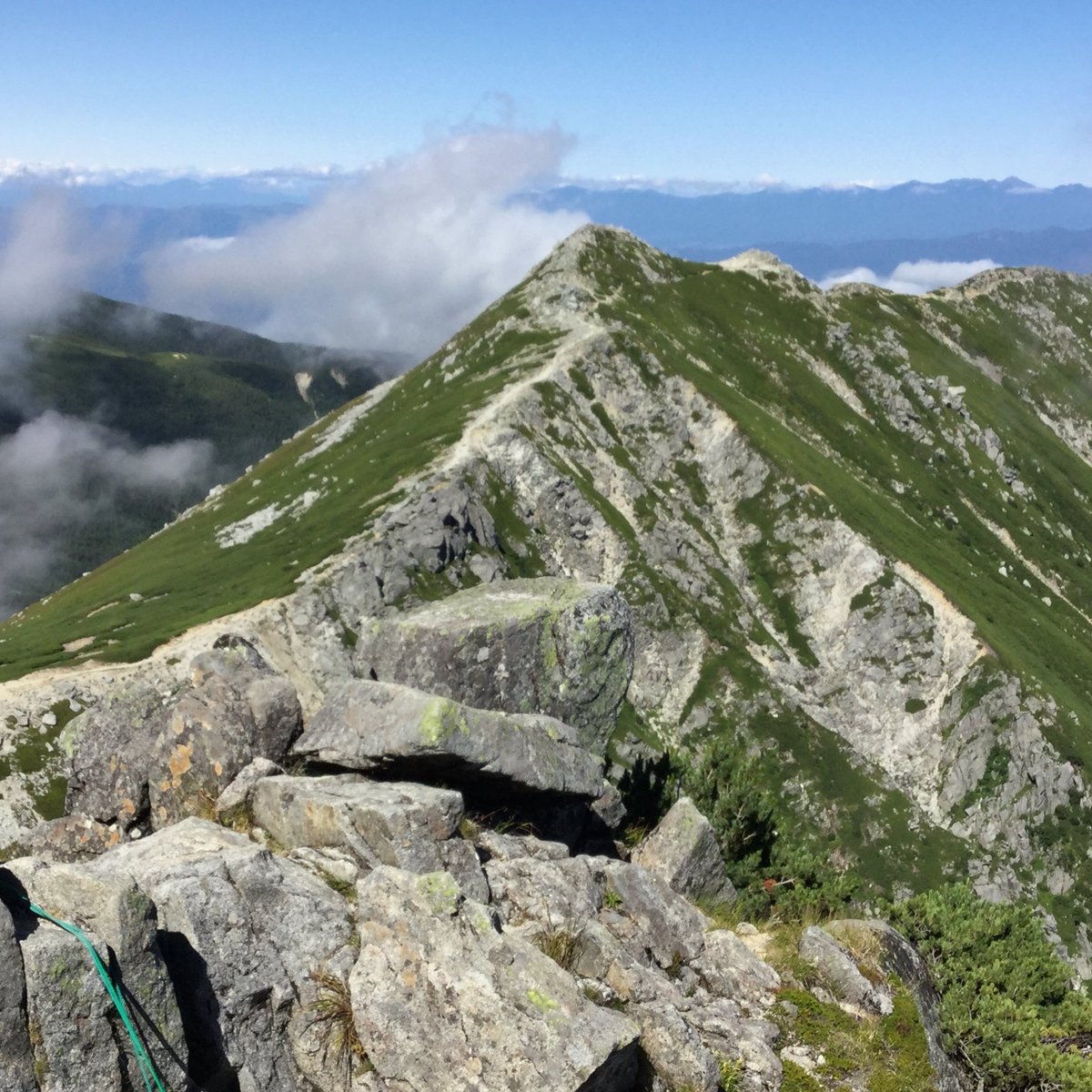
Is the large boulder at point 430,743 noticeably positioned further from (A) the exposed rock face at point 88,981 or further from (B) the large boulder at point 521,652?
(A) the exposed rock face at point 88,981

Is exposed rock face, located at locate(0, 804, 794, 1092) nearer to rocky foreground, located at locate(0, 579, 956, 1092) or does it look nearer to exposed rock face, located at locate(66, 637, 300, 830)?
rocky foreground, located at locate(0, 579, 956, 1092)

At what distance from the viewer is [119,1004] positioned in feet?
39.7

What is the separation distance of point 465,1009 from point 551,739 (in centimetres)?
1036

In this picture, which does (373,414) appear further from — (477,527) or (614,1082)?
(614,1082)

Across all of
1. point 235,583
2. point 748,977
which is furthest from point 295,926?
point 235,583

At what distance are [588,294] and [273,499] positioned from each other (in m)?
81.6

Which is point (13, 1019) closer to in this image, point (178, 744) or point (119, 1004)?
point (119, 1004)

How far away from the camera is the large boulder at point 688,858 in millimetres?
25125

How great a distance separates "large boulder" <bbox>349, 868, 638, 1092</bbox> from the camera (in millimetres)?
13992

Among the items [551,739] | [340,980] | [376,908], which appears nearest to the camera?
[340,980]

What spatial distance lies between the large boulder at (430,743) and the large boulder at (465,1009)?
535 cm

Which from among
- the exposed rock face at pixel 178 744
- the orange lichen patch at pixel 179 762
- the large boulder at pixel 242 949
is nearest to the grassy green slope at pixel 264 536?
the exposed rock face at pixel 178 744

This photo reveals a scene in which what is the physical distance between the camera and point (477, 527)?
114 m

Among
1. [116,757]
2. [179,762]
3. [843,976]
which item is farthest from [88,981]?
[843,976]
